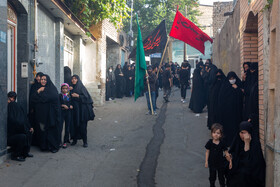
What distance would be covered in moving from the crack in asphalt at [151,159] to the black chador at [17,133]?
6.55 ft

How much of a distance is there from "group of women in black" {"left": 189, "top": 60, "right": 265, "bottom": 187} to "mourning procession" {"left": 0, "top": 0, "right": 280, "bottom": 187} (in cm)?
1

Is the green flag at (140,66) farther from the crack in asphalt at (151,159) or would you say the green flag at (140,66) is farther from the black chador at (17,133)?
the black chador at (17,133)

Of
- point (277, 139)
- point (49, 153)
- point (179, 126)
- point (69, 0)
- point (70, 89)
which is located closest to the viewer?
point (277, 139)

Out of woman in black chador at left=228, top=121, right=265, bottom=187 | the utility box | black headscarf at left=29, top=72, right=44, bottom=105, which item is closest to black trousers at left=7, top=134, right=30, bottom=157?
black headscarf at left=29, top=72, right=44, bottom=105

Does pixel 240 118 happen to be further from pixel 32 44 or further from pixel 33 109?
pixel 32 44

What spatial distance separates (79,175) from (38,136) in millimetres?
2102

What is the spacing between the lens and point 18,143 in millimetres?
6617

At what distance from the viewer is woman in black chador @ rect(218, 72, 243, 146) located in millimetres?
7852

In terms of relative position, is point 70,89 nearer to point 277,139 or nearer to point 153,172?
point 153,172

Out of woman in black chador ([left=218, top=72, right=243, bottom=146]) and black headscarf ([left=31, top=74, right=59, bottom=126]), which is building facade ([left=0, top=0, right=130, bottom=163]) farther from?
woman in black chador ([left=218, top=72, right=243, bottom=146])

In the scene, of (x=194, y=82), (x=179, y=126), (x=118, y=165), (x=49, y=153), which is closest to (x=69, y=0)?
(x=194, y=82)

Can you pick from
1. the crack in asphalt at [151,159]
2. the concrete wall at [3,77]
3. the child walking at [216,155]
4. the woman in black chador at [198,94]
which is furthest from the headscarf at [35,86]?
the woman in black chador at [198,94]

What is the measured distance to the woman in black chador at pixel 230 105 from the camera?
25.8 feet

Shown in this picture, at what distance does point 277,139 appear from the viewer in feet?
13.8
